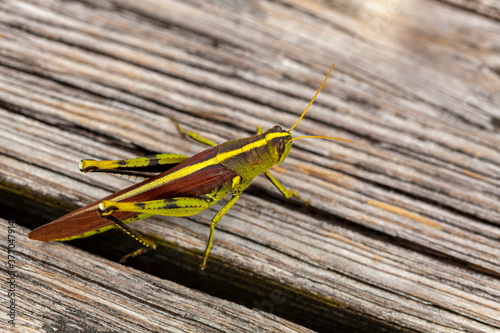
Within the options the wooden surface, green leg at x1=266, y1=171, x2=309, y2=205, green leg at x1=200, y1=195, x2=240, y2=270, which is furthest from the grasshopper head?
green leg at x1=200, y1=195, x2=240, y2=270

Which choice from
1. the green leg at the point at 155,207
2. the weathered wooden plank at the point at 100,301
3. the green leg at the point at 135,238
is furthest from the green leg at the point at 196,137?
the weathered wooden plank at the point at 100,301

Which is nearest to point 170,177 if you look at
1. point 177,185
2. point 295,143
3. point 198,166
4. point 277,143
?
point 177,185

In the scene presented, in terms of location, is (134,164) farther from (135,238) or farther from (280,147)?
(280,147)

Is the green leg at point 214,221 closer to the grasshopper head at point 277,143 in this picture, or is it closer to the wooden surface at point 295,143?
the wooden surface at point 295,143

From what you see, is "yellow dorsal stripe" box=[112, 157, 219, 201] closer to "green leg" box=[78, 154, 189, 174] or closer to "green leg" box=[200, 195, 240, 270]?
"green leg" box=[78, 154, 189, 174]

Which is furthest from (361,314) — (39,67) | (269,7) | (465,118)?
(39,67)

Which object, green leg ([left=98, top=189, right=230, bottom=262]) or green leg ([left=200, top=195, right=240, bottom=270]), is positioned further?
green leg ([left=200, top=195, right=240, bottom=270])

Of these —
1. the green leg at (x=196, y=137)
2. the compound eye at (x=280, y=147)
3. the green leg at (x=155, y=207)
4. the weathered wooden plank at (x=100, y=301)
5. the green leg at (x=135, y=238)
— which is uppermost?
the compound eye at (x=280, y=147)
